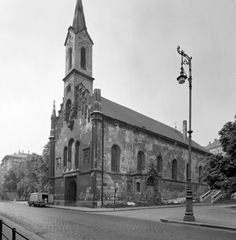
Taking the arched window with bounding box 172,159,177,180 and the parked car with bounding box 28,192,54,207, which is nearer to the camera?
the parked car with bounding box 28,192,54,207

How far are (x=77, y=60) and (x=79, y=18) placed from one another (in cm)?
744

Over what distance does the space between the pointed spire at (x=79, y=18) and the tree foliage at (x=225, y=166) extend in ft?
78.5

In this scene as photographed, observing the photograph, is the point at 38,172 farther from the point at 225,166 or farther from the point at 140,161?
the point at 225,166

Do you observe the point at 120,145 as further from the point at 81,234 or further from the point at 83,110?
the point at 81,234

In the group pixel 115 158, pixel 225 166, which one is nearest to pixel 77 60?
pixel 115 158

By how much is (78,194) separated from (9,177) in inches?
2403

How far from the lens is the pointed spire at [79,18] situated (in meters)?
37.6

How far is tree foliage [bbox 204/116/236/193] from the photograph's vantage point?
75.8 feet

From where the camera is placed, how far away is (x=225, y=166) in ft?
81.3

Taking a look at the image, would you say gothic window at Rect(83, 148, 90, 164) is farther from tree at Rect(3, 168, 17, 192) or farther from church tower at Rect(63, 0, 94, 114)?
tree at Rect(3, 168, 17, 192)

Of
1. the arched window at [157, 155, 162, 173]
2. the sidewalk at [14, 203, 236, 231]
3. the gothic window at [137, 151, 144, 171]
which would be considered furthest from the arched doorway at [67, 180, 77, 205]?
the arched window at [157, 155, 162, 173]

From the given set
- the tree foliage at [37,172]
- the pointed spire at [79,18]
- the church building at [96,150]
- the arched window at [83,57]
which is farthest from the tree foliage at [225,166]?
the pointed spire at [79,18]

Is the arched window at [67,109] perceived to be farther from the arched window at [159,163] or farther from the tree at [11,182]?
the tree at [11,182]

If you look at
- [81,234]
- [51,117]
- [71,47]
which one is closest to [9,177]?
[51,117]
